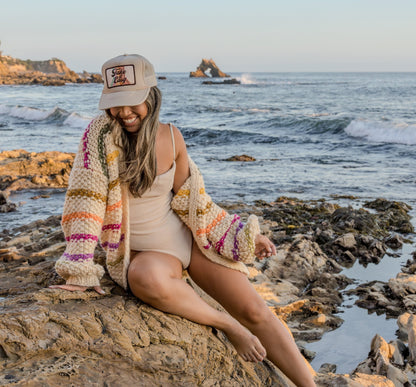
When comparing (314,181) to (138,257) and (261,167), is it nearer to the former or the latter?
(261,167)

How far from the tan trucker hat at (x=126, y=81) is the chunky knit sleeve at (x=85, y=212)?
0.69 feet

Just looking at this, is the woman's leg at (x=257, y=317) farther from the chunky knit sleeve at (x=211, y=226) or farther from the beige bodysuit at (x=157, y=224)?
the beige bodysuit at (x=157, y=224)

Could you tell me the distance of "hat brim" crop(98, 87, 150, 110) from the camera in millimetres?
2666

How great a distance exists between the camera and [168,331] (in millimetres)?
2576

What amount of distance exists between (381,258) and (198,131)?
1366cm

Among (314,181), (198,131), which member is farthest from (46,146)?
(314,181)

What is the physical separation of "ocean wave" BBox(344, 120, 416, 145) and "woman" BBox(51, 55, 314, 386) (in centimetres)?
1420

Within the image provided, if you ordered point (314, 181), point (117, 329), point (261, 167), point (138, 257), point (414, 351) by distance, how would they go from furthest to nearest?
point (261, 167) → point (314, 181) → point (414, 351) → point (138, 257) → point (117, 329)

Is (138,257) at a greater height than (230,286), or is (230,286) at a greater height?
(138,257)

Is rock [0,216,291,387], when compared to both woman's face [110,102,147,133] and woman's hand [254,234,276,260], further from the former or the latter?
woman's face [110,102,147,133]

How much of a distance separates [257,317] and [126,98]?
1393 millimetres

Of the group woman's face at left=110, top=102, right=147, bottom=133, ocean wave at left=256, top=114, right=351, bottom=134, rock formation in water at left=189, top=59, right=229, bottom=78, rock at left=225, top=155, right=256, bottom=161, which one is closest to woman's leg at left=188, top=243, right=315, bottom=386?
woman's face at left=110, top=102, right=147, bottom=133

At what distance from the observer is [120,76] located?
271cm

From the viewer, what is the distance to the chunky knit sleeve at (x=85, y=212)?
262 cm
